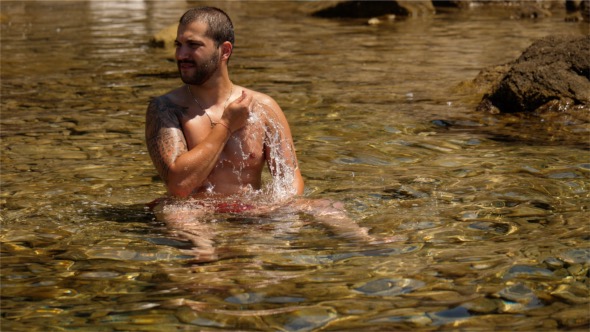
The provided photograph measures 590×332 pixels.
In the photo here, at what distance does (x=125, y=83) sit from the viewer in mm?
11523

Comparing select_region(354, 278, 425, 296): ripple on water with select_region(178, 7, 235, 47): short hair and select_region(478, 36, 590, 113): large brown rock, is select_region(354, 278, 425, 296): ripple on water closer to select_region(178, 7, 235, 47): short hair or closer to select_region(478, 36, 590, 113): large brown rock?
select_region(178, 7, 235, 47): short hair

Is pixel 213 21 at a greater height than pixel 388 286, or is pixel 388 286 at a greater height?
pixel 213 21

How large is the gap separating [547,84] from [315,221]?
4.66 meters

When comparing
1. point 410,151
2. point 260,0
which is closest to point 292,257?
point 410,151

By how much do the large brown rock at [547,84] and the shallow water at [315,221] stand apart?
37 centimetres

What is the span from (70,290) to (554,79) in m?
6.32

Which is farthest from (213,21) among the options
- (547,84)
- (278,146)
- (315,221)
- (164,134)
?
(547,84)

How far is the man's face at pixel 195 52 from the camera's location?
5.59 meters

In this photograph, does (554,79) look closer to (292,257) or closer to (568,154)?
(568,154)

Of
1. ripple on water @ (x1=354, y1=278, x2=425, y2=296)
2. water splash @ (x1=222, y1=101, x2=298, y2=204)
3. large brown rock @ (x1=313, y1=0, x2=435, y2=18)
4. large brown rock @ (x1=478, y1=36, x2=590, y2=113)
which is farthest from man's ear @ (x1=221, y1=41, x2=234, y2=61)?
→ large brown rock @ (x1=313, y1=0, x2=435, y2=18)

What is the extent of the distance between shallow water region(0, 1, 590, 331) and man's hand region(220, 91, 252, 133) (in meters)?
0.58

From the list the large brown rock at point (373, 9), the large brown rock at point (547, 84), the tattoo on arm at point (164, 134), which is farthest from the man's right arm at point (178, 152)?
the large brown rock at point (373, 9)

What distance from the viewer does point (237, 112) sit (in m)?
5.44

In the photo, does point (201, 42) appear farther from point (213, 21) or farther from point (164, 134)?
point (164, 134)
